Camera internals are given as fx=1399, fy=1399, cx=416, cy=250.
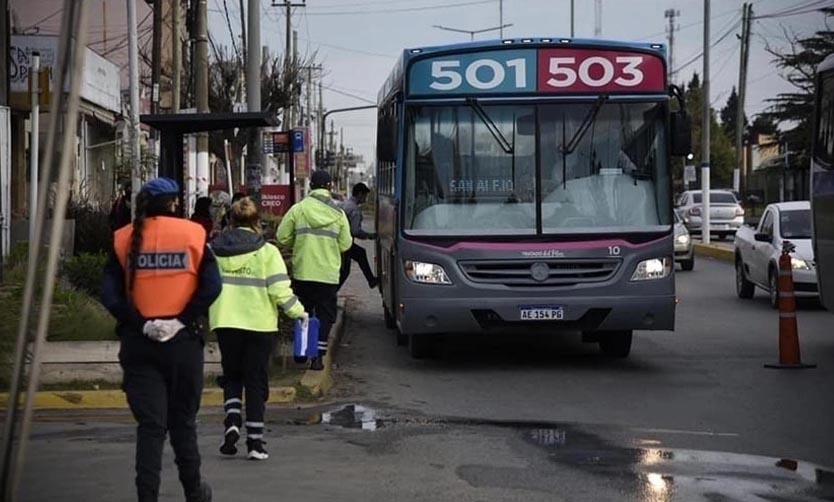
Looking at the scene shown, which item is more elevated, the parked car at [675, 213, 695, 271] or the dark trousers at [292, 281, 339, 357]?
the parked car at [675, 213, 695, 271]

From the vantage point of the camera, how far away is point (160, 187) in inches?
280

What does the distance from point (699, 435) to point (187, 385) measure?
458cm

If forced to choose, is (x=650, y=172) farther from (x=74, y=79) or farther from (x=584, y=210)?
(x=74, y=79)

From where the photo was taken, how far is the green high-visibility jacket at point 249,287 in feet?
29.3

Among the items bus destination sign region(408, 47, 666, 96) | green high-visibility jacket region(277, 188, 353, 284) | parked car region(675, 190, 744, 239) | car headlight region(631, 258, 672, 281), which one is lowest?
car headlight region(631, 258, 672, 281)

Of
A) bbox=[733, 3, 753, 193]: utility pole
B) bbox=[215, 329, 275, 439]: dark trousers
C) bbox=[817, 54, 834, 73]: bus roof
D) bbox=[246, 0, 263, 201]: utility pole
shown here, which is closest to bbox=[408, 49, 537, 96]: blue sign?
bbox=[817, 54, 834, 73]: bus roof

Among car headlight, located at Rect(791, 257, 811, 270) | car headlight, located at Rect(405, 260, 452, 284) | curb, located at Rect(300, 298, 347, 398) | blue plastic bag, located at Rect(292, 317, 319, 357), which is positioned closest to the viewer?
blue plastic bag, located at Rect(292, 317, 319, 357)

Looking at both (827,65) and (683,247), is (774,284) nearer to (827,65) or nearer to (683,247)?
(827,65)

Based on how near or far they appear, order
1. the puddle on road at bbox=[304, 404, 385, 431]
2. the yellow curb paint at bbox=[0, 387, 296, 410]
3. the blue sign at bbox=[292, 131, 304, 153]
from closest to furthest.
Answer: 1. the puddle on road at bbox=[304, 404, 385, 431]
2. the yellow curb paint at bbox=[0, 387, 296, 410]
3. the blue sign at bbox=[292, 131, 304, 153]

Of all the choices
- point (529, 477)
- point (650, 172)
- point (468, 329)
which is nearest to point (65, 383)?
point (468, 329)

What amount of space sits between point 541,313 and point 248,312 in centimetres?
490

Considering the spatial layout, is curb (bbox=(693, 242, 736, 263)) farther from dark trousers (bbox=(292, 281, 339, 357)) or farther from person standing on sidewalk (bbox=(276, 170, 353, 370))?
person standing on sidewalk (bbox=(276, 170, 353, 370))

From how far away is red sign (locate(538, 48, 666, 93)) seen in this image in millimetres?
13703

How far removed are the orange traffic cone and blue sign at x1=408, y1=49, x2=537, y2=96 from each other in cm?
300
